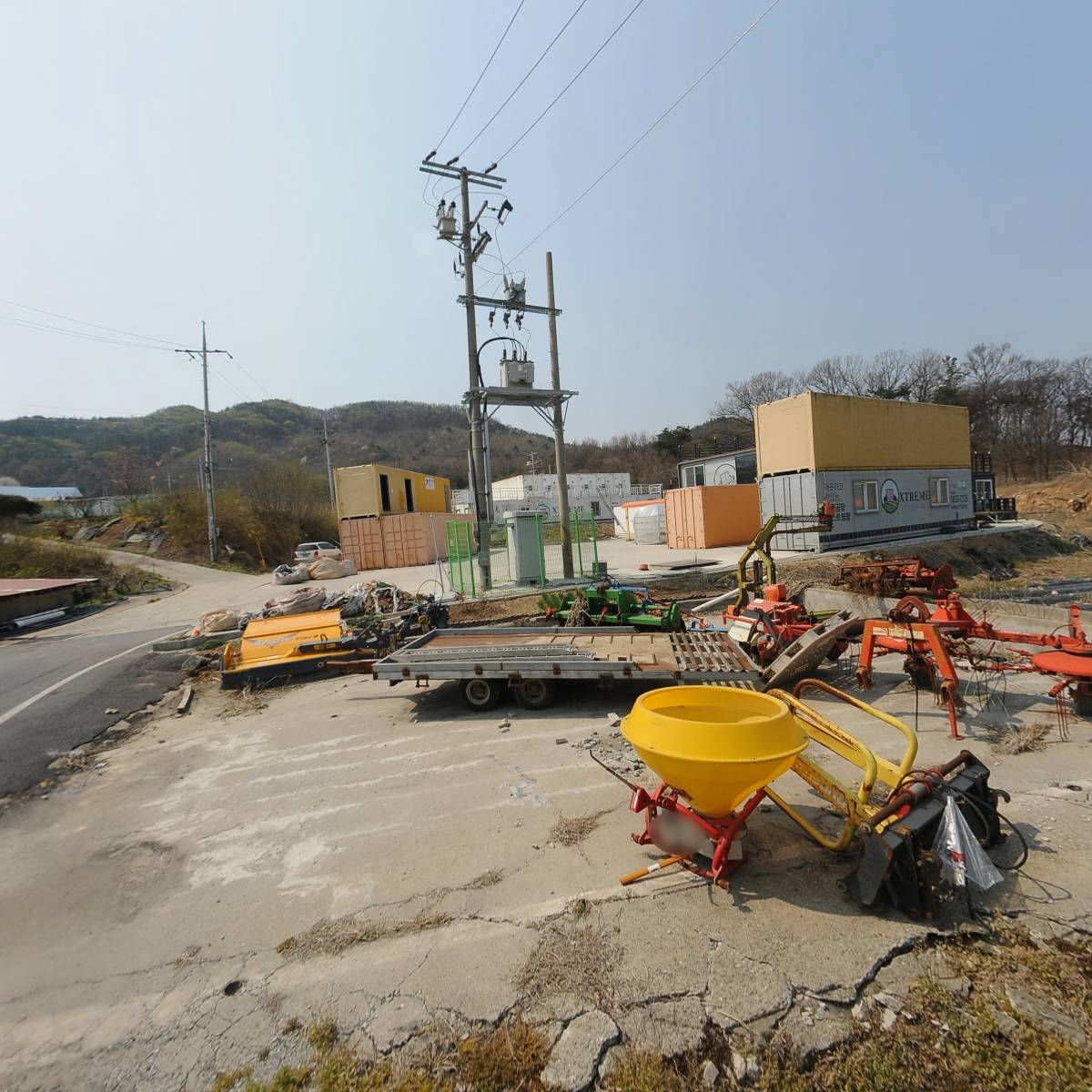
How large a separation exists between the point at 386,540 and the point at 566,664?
21.4 metres

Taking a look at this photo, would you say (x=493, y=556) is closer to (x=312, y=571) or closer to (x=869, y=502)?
(x=312, y=571)

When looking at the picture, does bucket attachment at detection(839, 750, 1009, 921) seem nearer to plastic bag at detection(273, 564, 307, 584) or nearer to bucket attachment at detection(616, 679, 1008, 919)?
bucket attachment at detection(616, 679, 1008, 919)

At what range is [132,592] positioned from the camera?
22.8 m

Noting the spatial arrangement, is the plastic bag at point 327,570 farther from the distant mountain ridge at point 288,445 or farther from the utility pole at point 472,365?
the distant mountain ridge at point 288,445

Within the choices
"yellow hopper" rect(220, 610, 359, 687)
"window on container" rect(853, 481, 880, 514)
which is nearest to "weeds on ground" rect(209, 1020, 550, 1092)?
"yellow hopper" rect(220, 610, 359, 687)

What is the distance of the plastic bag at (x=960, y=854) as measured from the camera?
2998 mm

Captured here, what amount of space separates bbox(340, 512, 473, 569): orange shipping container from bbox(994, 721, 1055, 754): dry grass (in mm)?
22667

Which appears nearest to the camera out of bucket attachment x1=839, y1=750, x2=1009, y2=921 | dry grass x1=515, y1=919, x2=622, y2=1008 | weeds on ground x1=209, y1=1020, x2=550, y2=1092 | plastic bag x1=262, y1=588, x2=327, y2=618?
weeds on ground x1=209, y1=1020, x2=550, y2=1092

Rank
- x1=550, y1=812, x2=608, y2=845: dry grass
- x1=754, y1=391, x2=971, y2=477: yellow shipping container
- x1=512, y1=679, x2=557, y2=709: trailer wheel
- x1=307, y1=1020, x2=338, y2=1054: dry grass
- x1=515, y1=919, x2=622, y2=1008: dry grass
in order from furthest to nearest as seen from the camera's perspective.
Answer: x1=754, y1=391, x2=971, y2=477: yellow shipping container < x1=512, y1=679, x2=557, y2=709: trailer wheel < x1=550, y1=812, x2=608, y2=845: dry grass < x1=515, y1=919, x2=622, y2=1008: dry grass < x1=307, y1=1020, x2=338, y2=1054: dry grass

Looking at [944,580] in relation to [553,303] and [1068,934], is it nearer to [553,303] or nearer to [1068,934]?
[1068,934]

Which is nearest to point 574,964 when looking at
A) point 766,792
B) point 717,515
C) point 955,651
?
point 766,792

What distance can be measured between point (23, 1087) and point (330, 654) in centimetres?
664

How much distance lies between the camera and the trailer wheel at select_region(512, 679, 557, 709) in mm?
6832

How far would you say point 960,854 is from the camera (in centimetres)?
304
